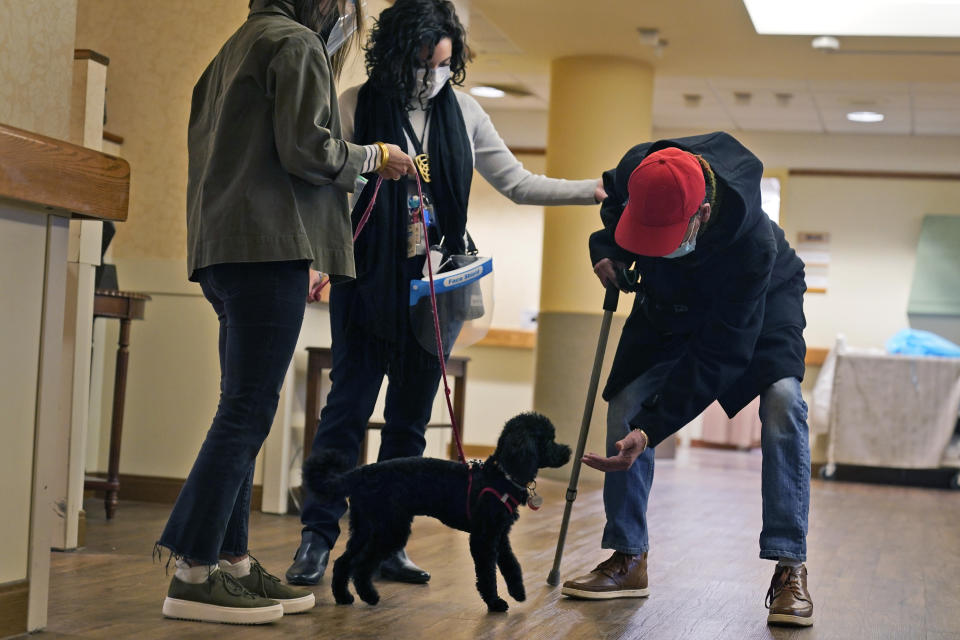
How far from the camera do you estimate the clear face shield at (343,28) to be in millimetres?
2166

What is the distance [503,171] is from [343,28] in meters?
0.68

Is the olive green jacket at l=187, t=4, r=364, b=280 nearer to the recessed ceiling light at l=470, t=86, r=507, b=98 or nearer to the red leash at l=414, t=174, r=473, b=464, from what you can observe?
the red leash at l=414, t=174, r=473, b=464

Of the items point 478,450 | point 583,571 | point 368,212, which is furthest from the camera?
point 478,450

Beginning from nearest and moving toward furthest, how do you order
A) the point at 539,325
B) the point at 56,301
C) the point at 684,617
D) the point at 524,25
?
the point at 56,301 → the point at 684,617 → the point at 524,25 → the point at 539,325

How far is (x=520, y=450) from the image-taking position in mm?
2205

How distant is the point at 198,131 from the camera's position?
7.07 ft

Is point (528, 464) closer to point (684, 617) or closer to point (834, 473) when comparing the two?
point (684, 617)

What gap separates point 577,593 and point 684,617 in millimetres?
243

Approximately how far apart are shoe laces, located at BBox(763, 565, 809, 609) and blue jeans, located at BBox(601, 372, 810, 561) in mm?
36

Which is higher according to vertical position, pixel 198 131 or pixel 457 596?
→ pixel 198 131

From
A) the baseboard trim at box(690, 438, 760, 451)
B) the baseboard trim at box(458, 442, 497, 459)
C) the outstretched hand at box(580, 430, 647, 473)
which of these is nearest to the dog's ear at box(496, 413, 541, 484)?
the outstretched hand at box(580, 430, 647, 473)

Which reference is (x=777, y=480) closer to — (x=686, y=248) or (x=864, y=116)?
(x=686, y=248)

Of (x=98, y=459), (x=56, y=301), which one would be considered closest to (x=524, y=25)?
(x=98, y=459)

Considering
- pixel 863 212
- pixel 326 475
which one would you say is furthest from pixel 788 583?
pixel 863 212
